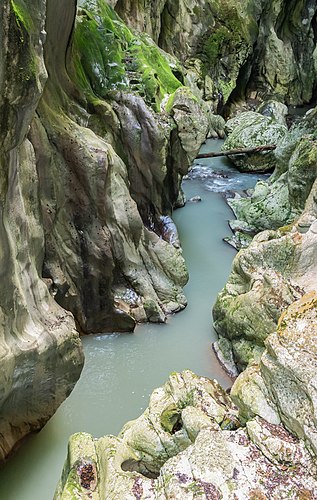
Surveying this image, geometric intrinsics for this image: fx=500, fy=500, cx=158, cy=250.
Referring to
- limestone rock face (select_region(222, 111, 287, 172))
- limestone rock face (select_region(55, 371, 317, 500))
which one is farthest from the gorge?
limestone rock face (select_region(222, 111, 287, 172))

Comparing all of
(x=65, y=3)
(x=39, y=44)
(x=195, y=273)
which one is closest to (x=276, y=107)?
(x=195, y=273)

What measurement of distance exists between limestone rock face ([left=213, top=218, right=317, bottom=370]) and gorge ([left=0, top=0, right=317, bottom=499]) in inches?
1.5

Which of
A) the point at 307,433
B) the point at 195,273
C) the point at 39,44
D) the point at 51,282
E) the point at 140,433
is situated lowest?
the point at 195,273

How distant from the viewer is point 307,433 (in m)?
4.25

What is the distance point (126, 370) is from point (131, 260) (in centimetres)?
261

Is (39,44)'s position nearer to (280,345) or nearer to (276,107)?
(280,345)

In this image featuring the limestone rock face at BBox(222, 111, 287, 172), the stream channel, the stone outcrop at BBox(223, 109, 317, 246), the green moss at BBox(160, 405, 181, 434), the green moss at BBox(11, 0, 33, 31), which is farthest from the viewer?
the limestone rock face at BBox(222, 111, 287, 172)

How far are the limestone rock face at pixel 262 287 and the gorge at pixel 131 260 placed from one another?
0.04m

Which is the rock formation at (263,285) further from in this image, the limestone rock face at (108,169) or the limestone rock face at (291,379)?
the limestone rock face at (291,379)

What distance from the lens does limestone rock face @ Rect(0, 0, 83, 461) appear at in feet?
17.1

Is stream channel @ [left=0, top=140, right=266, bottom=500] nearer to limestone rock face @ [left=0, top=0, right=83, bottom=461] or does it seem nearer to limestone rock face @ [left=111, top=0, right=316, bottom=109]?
limestone rock face @ [left=0, top=0, right=83, bottom=461]

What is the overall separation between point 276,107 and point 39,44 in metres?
23.9

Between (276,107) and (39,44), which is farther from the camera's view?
(276,107)

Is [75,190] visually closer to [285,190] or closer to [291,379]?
[291,379]
